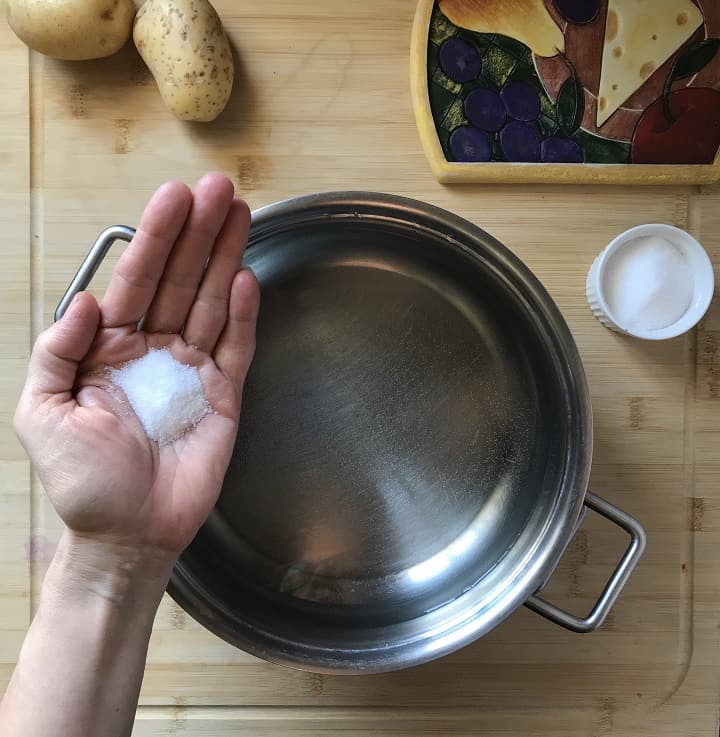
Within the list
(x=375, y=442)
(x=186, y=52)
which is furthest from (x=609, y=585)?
(x=186, y=52)

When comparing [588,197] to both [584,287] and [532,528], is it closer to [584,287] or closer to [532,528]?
[584,287]

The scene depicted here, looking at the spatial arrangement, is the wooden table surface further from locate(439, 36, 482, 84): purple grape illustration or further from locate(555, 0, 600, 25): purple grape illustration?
locate(555, 0, 600, 25): purple grape illustration

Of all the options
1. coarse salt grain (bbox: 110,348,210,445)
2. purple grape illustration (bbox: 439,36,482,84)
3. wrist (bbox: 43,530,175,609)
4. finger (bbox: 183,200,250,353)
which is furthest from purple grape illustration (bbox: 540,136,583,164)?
wrist (bbox: 43,530,175,609)

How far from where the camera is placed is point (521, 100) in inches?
31.0

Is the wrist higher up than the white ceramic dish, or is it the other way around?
the white ceramic dish

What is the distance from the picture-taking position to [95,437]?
0.62 metres

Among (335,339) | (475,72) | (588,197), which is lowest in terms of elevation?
(335,339)

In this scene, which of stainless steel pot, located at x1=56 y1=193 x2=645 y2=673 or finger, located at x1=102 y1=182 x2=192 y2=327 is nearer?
finger, located at x1=102 y1=182 x2=192 y2=327

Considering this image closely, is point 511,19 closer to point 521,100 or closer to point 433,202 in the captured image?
point 521,100

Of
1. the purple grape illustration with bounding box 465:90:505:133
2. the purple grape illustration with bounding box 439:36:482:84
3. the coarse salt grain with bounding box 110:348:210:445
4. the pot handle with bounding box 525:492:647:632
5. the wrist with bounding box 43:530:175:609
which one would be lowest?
the pot handle with bounding box 525:492:647:632

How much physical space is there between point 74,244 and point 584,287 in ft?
1.82

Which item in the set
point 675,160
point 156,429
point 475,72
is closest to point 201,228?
point 156,429

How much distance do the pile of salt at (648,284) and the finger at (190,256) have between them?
1.36 ft

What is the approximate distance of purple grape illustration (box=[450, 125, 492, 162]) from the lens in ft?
2.58
